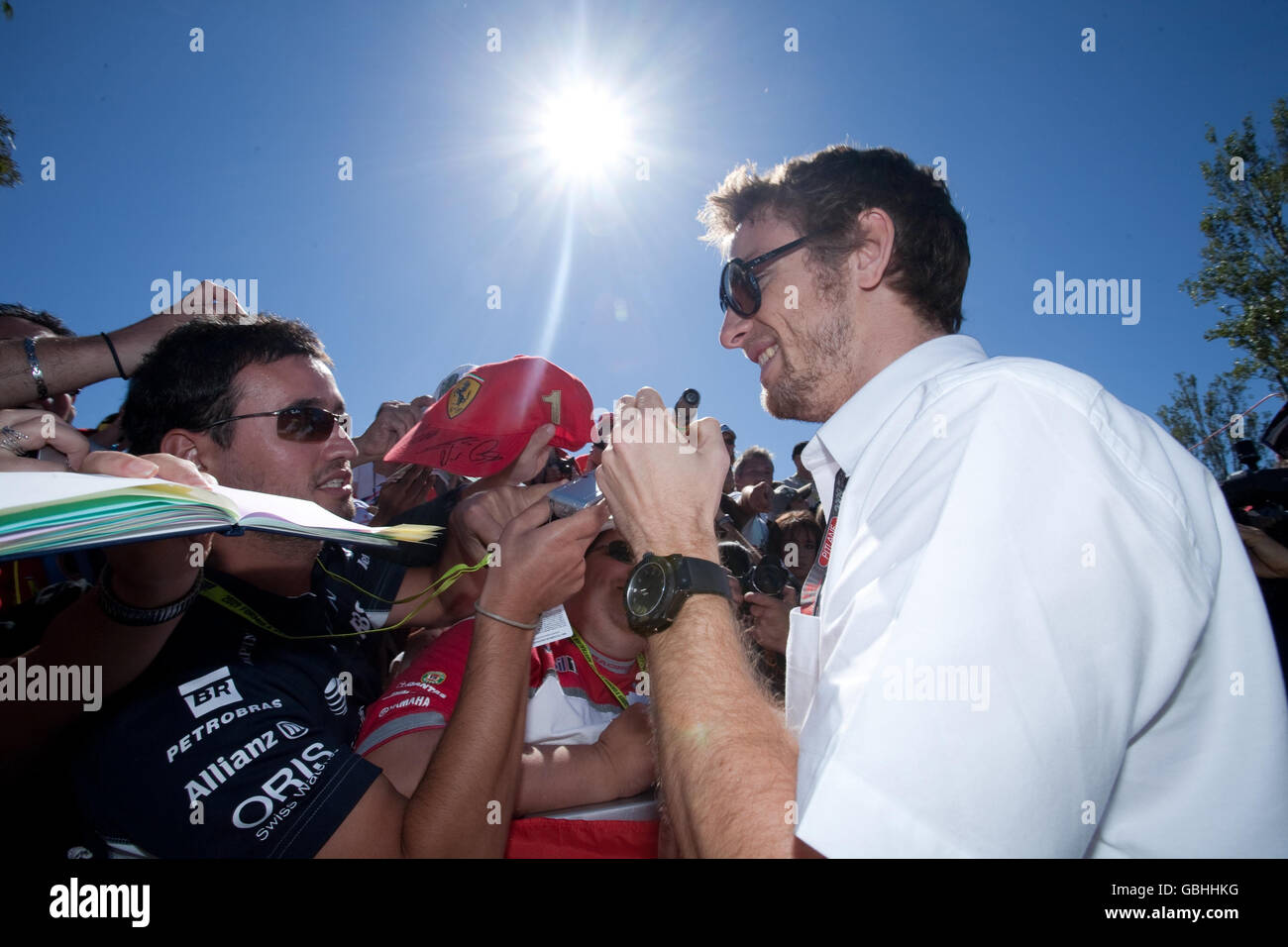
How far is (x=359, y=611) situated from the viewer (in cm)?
250

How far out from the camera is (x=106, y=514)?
3.10 feet

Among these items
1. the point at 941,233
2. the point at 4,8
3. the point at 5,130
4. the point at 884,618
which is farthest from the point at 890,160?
the point at 5,130

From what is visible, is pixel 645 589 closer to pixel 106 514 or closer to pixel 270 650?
pixel 106 514

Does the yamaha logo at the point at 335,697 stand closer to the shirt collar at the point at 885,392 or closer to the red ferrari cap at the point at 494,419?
the red ferrari cap at the point at 494,419

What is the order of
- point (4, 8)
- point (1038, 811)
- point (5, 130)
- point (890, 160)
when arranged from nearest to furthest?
point (1038, 811), point (890, 160), point (4, 8), point (5, 130)

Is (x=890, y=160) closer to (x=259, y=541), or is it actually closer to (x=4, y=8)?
(x=259, y=541)

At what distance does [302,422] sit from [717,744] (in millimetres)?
1994

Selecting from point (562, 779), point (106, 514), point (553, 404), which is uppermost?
point (553, 404)

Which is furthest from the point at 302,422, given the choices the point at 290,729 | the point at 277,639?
the point at 290,729

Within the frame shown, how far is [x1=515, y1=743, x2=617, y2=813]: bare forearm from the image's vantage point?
82.5 inches

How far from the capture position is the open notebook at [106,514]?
0.87 metres

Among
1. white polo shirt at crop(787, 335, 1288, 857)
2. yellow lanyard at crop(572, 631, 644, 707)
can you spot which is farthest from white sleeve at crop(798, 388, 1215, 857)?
yellow lanyard at crop(572, 631, 644, 707)

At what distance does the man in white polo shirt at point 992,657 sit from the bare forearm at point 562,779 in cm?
109
